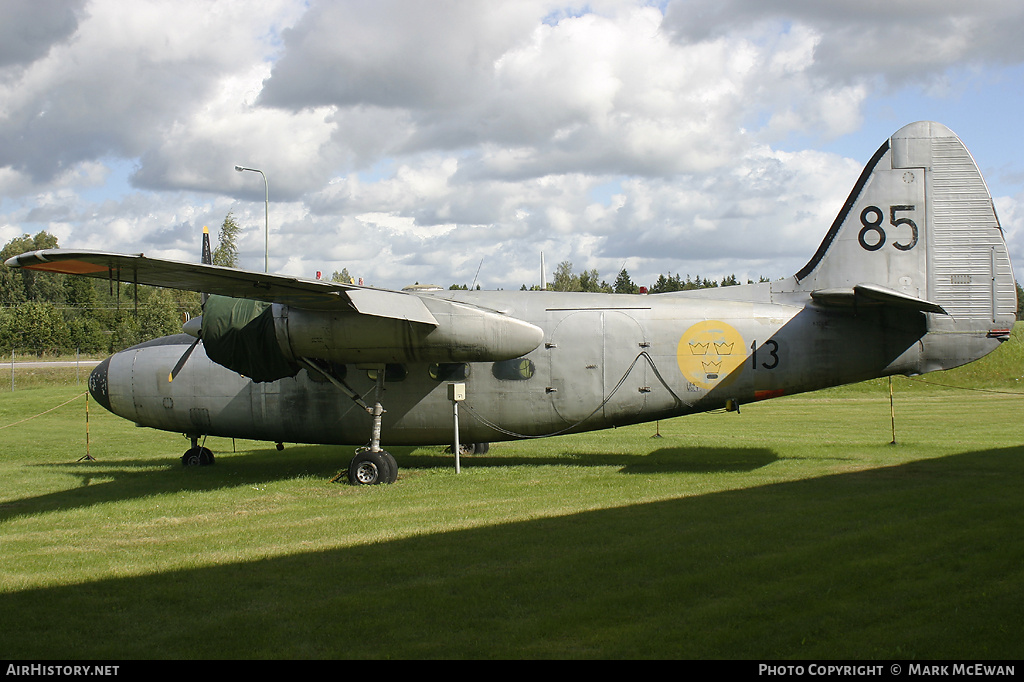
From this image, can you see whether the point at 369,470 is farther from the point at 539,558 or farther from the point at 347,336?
the point at 539,558

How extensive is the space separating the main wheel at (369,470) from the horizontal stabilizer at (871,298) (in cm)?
833

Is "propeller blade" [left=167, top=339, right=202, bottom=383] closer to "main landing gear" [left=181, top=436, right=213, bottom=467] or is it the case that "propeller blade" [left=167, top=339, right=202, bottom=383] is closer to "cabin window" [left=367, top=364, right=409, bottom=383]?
"main landing gear" [left=181, top=436, right=213, bottom=467]

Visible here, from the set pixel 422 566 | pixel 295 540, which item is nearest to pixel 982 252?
pixel 422 566

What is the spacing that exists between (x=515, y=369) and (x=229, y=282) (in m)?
5.48

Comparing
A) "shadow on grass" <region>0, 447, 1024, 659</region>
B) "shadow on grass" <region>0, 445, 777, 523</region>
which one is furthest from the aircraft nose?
"shadow on grass" <region>0, 447, 1024, 659</region>

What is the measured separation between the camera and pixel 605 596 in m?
6.79

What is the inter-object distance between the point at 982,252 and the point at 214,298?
13.8 metres

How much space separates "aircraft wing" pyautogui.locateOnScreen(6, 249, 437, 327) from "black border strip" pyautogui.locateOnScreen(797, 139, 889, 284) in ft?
23.3

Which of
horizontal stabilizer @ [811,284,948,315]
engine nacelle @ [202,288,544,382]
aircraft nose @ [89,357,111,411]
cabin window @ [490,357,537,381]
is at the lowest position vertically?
aircraft nose @ [89,357,111,411]

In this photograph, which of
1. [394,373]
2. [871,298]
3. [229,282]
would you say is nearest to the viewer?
[229,282]

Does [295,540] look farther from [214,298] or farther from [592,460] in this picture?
[592,460]

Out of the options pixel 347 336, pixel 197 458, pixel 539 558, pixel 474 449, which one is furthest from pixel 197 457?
pixel 539 558

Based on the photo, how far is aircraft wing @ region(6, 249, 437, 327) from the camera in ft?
33.4

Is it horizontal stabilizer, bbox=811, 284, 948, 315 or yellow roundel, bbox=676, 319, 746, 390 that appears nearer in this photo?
horizontal stabilizer, bbox=811, 284, 948, 315
